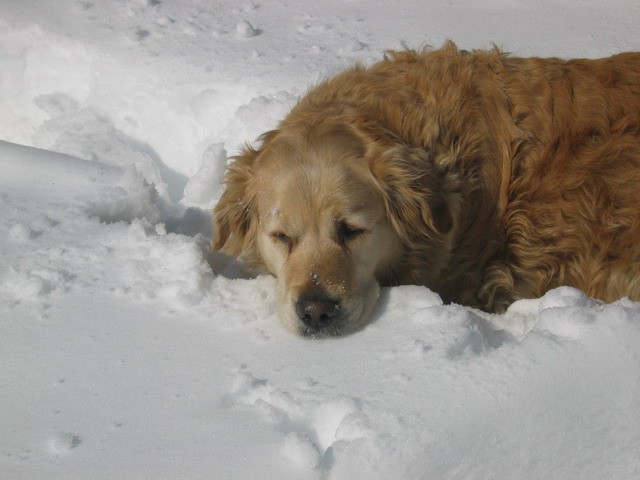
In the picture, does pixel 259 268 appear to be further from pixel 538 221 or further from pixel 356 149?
pixel 538 221

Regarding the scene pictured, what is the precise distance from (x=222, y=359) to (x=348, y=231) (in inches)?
32.8

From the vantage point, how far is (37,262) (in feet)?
11.6

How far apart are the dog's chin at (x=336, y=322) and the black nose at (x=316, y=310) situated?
0.04 feet

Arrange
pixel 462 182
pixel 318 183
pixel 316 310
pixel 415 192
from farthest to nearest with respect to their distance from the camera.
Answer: pixel 462 182
pixel 415 192
pixel 318 183
pixel 316 310

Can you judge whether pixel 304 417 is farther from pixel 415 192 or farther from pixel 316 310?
pixel 415 192

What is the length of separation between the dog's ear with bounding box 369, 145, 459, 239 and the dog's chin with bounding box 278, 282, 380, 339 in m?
0.52

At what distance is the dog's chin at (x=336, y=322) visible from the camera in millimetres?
3248

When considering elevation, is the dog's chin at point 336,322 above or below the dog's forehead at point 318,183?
below

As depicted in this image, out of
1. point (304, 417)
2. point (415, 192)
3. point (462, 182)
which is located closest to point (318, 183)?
point (415, 192)

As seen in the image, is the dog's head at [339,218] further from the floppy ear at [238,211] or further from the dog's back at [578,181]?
the dog's back at [578,181]

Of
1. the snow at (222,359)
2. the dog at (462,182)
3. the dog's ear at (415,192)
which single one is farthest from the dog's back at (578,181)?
the snow at (222,359)

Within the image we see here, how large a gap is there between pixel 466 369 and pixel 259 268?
1.50 meters

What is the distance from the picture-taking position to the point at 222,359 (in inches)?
120

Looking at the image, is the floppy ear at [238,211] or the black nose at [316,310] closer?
the black nose at [316,310]
